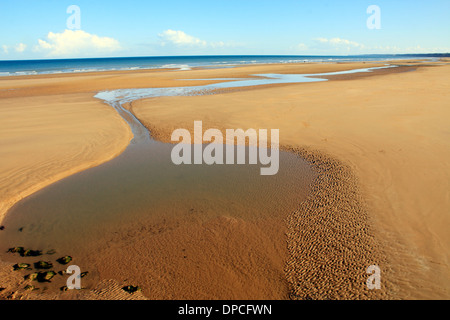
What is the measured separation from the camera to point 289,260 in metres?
5.28

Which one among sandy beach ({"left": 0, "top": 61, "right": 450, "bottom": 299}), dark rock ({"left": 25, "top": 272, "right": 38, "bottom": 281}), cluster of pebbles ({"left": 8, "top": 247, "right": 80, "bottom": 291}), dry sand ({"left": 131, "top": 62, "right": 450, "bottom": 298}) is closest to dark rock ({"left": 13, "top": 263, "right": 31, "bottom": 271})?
cluster of pebbles ({"left": 8, "top": 247, "right": 80, "bottom": 291})

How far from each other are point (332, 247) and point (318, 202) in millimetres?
1791

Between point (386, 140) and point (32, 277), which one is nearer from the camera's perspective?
point (32, 277)

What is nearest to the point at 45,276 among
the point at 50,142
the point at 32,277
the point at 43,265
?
the point at 32,277

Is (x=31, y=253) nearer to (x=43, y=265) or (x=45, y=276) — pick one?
(x=43, y=265)

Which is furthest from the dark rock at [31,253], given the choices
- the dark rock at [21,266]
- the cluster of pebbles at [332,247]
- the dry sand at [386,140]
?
the dry sand at [386,140]

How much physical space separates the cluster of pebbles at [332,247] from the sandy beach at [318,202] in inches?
0.8

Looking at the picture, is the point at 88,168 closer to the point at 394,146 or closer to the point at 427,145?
the point at 394,146

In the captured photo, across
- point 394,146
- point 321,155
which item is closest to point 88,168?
point 321,155

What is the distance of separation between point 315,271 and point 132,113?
54.1 ft

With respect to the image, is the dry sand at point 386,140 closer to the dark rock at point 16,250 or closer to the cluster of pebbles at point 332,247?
the cluster of pebbles at point 332,247

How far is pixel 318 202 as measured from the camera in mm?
7129
